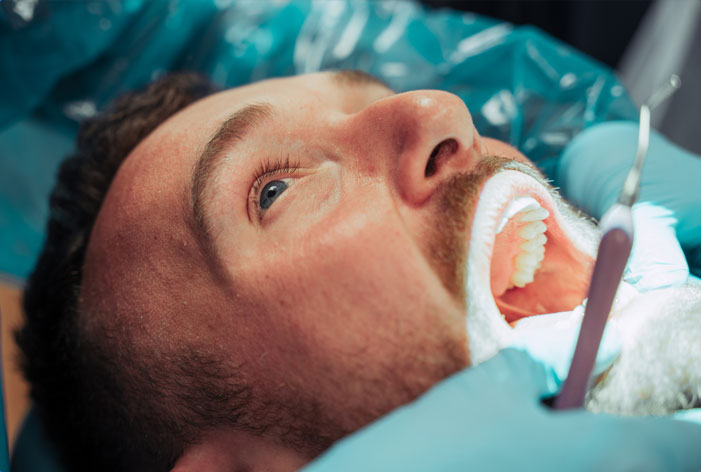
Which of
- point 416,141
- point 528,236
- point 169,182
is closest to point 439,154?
point 416,141

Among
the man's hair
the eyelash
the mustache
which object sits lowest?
the man's hair

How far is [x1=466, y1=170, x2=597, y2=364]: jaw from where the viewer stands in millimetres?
655

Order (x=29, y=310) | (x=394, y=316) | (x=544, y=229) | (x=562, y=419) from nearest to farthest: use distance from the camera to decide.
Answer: (x=562, y=419)
(x=394, y=316)
(x=544, y=229)
(x=29, y=310)

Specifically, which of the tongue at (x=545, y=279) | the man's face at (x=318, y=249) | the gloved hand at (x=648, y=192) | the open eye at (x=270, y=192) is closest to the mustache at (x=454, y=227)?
the man's face at (x=318, y=249)

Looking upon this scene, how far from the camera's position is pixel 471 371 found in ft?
1.95

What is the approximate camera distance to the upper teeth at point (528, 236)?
0.72 m

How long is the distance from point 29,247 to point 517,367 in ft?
4.38

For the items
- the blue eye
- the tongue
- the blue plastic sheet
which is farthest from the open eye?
the blue plastic sheet

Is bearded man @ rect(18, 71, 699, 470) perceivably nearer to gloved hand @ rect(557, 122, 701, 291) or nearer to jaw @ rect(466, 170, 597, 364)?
jaw @ rect(466, 170, 597, 364)

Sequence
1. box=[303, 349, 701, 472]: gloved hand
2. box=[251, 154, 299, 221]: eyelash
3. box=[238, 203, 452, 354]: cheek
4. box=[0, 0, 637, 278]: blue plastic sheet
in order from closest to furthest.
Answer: box=[303, 349, 701, 472]: gloved hand → box=[238, 203, 452, 354]: cheek → box=[251, 154, 299, 221]: eyelash → box=[0, 0, 637, 278]: blue plastic sheet

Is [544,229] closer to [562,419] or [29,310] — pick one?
[562,419]

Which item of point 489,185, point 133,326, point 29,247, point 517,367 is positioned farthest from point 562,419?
point 29,247

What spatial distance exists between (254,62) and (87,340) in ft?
2.78

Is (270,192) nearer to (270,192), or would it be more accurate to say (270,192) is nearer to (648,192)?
(270,192)
